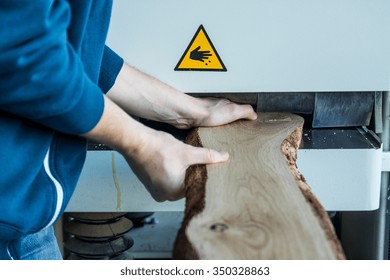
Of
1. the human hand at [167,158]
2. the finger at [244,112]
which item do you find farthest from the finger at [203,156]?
the finger at [244,112]

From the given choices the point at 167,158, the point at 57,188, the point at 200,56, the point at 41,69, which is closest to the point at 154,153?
the point at 167,158

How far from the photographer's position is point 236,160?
1.10 meters

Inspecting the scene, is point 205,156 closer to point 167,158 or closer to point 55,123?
point 167,158

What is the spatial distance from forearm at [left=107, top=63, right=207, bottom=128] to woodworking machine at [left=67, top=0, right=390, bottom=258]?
3.4 inches

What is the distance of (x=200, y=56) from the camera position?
1.42 m

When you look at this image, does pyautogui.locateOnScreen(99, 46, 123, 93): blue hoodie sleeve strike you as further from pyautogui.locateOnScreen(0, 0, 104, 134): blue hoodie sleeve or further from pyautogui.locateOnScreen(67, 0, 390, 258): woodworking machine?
pyautogui.locateOnScreen(0, 0, 104, 134): blue hoodie sleeve

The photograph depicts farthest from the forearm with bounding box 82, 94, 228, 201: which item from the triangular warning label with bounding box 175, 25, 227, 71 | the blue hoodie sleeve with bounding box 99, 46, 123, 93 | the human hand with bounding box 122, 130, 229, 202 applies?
the triangular warning label with bounding box 175, 25, 227, 71

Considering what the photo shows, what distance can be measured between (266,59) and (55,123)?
66 centimetres

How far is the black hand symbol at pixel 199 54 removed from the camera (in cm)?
142

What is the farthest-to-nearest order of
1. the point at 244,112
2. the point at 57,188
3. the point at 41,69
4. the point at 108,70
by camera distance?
the point at 244,112, the point at 108,70, the point at 57,188, the point at 41,69

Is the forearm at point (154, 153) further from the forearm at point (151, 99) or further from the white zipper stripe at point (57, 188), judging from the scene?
the forearm at point (151, 99)

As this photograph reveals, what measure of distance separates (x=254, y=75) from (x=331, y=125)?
0.24 m

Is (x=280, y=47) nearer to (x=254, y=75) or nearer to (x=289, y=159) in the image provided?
(x=254, y=75)
